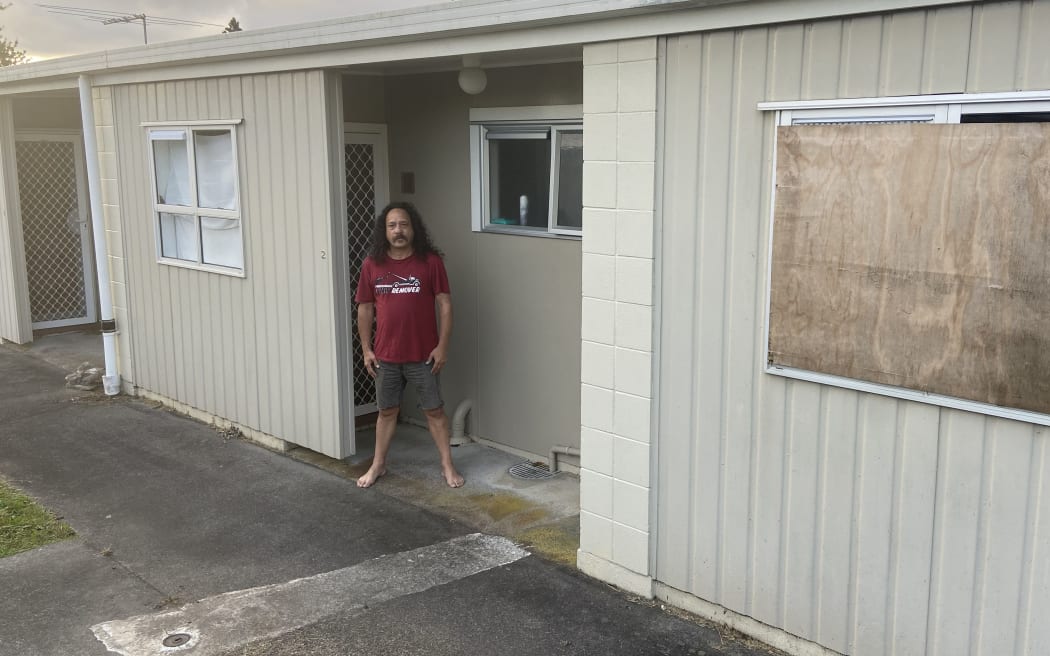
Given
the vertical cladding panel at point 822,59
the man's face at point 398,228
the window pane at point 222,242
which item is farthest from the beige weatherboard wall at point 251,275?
the vertical cladding panel at point 822,59

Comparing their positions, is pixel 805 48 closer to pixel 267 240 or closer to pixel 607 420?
pixel 607 420

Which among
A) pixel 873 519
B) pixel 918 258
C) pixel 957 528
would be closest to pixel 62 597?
pixel 873 519

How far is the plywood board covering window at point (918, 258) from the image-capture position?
3.09 meters

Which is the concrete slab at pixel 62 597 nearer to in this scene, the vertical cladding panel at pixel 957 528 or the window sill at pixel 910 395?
the window sill at pixel 910 395

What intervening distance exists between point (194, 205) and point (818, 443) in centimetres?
531

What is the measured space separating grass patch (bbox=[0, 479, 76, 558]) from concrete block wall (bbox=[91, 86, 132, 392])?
2689 millimetres

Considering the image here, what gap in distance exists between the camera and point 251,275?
22.4 ft

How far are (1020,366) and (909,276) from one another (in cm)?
48

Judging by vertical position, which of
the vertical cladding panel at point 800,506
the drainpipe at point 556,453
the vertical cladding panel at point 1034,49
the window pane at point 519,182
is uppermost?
the vertical cladding panel at point 1034,49

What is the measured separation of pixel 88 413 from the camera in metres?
7.89

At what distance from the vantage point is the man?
5816 millimetres

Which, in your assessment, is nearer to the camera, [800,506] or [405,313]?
[800,506]

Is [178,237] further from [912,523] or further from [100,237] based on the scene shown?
[912,523]

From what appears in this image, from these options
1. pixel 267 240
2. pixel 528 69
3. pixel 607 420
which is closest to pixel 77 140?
pixel 267 240
